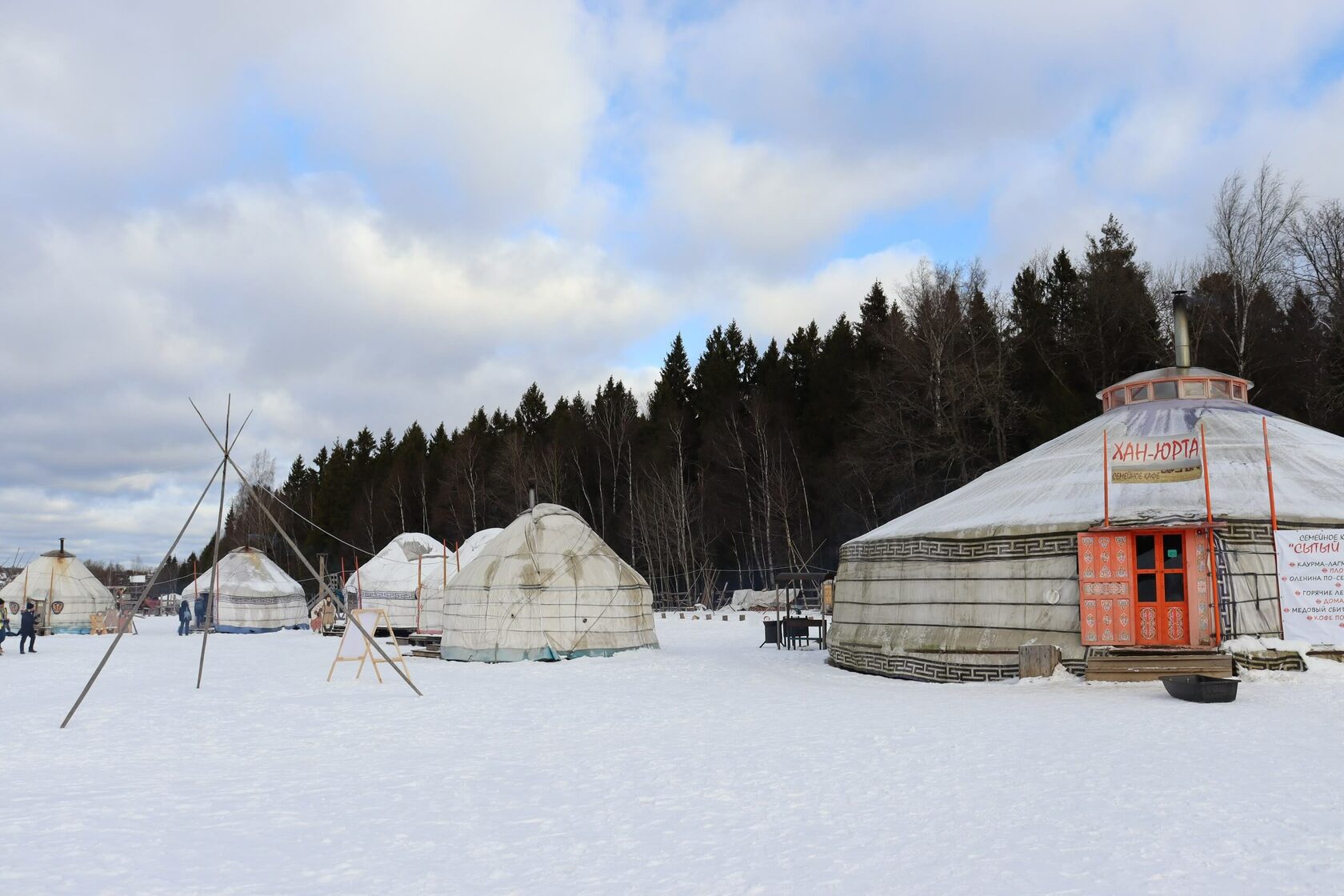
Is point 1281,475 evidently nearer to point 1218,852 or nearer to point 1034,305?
point 1218,852

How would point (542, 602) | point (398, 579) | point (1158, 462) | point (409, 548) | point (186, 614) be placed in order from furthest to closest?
1. point (186, 614)
2. point (409, 548)
3. point (398, 579)
4. point (542, 602)
5. point (1158, 462)

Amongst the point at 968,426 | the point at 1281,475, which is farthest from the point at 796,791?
the point at 968,426

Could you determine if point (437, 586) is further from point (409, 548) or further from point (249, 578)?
point (249, 578)

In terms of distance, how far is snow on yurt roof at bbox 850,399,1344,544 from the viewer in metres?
11.8

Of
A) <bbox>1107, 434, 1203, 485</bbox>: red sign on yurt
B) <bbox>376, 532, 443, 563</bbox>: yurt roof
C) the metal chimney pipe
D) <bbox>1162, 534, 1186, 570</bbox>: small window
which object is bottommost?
<bbox>1162, 534, 1186, 570</bbox>: small window

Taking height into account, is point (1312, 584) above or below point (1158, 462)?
below

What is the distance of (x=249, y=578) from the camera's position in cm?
3209

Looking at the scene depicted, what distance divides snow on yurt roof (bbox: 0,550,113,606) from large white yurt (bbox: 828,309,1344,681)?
1128 inches

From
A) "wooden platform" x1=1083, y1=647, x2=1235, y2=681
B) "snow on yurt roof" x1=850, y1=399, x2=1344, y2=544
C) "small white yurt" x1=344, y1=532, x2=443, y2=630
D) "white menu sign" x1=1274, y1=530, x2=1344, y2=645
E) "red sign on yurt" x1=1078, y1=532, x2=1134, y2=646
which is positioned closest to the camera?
"wooden platform" x1=1083, y1=647, x2=1235, y2=681

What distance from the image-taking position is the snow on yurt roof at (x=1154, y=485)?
11.8 metres

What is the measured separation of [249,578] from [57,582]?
6327 millimetres

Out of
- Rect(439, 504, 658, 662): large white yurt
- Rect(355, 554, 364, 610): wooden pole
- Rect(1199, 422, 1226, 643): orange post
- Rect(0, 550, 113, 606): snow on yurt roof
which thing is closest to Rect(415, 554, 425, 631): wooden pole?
Rect(355, 554, 364, 610): wooden pole

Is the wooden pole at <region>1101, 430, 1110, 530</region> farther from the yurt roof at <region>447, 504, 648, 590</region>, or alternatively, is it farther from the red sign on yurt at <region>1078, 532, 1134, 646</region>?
the yurt roof at <region>447, 504, 648, 590</region>

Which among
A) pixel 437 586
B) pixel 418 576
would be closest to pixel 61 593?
pixel 418 576
